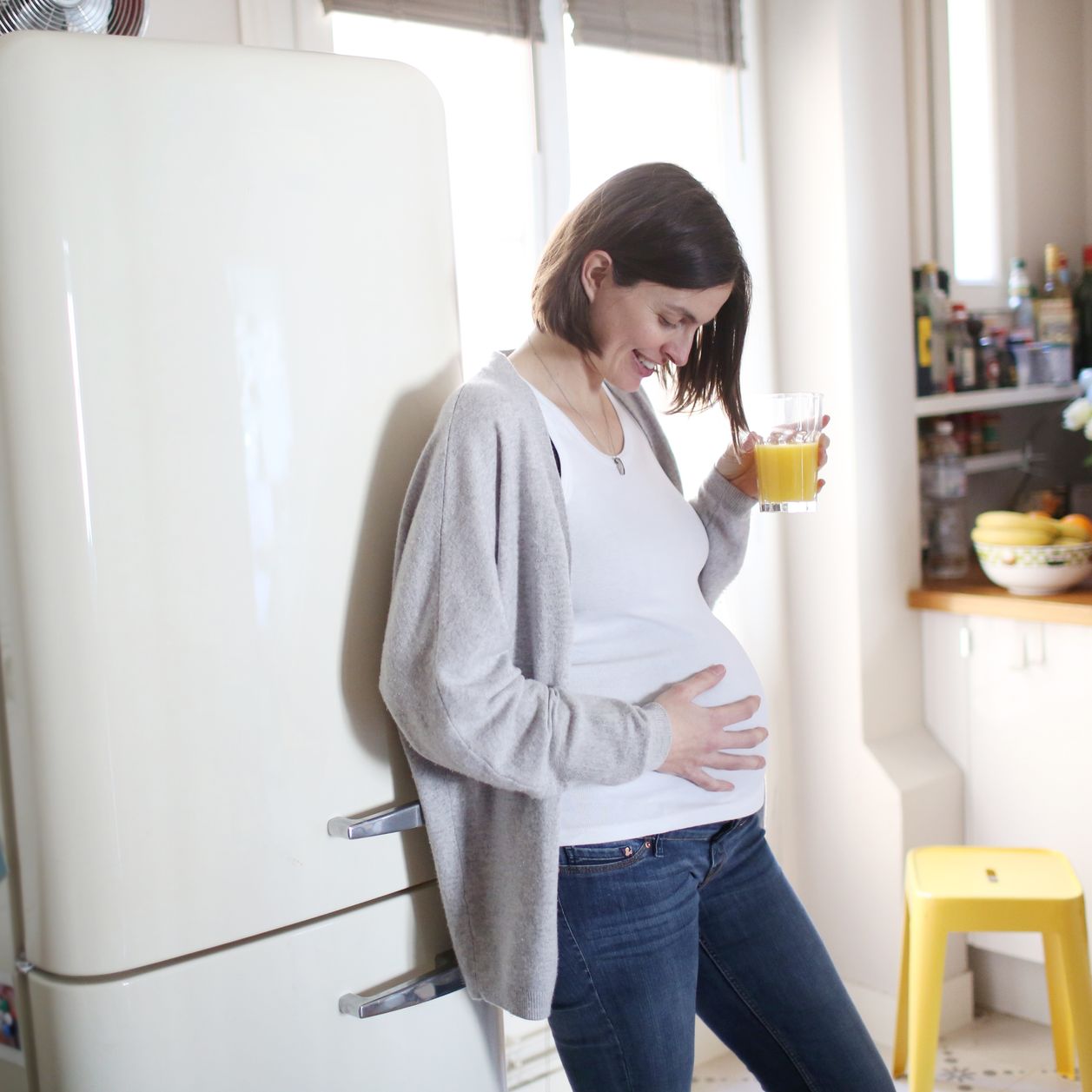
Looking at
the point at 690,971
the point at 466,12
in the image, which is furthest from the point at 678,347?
the point at 466,12

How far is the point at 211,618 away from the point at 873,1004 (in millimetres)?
1861

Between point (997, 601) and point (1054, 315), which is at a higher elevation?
point (1054, 315)

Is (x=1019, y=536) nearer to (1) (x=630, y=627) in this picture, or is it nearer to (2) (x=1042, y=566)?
(2) (x=1042, y=566)

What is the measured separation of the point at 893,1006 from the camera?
2.41m

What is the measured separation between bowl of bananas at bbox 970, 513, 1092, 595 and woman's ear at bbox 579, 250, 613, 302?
1.41 metres

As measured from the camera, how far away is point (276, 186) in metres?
1.09

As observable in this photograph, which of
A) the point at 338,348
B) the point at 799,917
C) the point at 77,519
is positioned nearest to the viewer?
the point at 77,519

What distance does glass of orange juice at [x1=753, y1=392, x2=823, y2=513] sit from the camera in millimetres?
1441

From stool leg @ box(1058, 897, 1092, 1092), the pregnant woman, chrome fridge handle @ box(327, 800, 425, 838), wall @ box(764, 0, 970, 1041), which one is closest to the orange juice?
the pregnant woman

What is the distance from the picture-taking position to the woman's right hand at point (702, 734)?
119 centimetres

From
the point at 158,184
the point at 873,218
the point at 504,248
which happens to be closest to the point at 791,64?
the point at 873,218

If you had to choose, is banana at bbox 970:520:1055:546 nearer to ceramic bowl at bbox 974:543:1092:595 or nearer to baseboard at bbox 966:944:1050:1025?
ceramic bowl at bbox 974:543:1092:595

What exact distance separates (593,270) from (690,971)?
0.68 meters

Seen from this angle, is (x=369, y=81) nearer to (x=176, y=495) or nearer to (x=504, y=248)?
(x=176, y=495)
